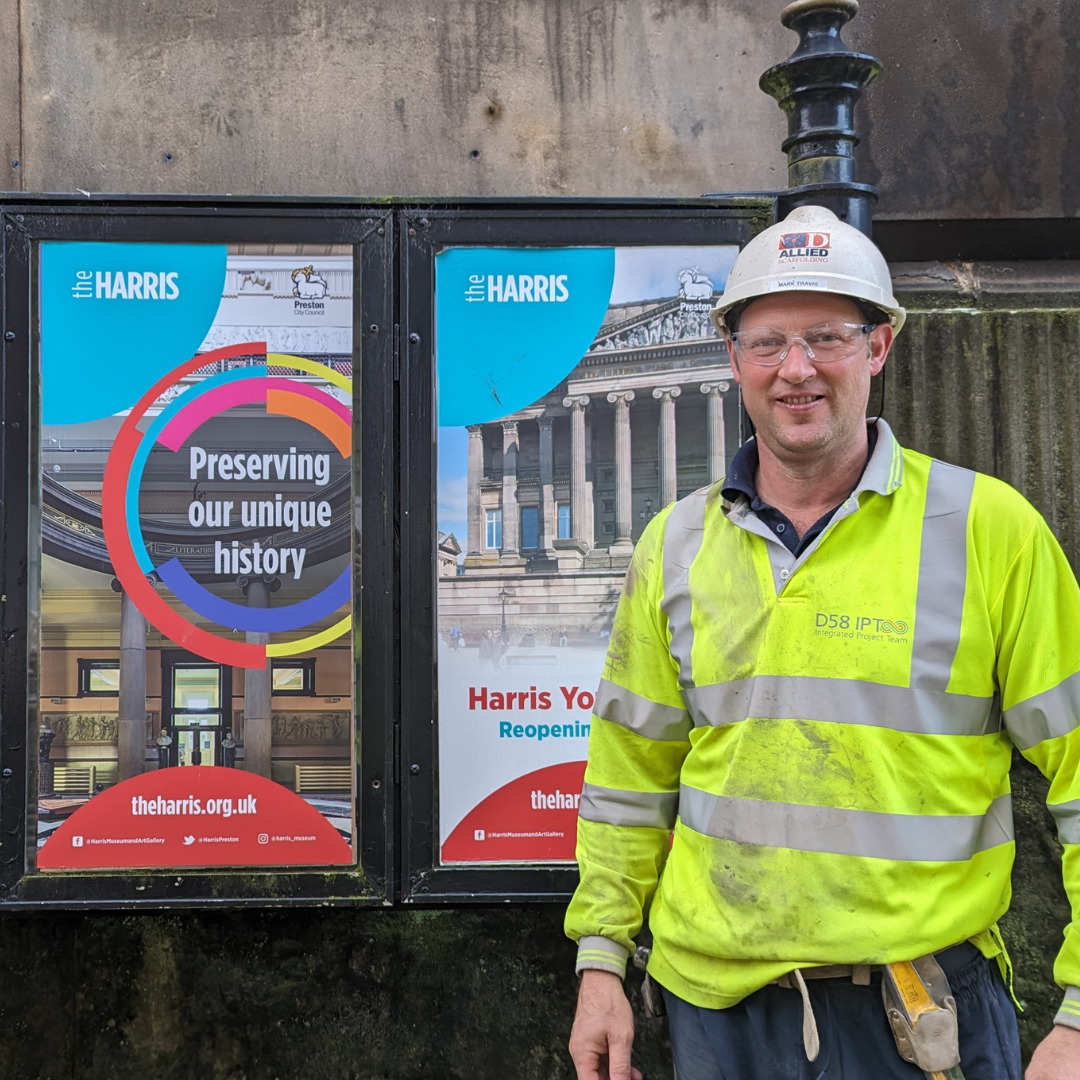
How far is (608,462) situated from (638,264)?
602 mm

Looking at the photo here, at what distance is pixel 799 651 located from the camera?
1813mm

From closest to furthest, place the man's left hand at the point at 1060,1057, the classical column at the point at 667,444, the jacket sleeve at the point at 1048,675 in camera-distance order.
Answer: the man's left hand at the point at 1060,1057 < the jacket sleeve at the point at 1048,675 < the classical column at the point at 667,444

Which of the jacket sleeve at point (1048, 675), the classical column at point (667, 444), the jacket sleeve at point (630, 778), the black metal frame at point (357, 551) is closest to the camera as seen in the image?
the jacket sleeve at point (1048, 675)

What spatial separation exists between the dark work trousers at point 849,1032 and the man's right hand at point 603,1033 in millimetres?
155

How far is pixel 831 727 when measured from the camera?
5.83 ft

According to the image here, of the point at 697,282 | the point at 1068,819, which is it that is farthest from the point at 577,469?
the point at 1068,819

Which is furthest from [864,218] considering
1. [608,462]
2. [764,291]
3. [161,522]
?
[161,522]

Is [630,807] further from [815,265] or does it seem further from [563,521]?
[563,521]

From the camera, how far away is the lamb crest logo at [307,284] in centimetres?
314

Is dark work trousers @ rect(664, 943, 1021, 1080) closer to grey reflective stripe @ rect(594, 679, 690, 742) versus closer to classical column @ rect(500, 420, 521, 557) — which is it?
grey reflective stripe @ rect(594, 679, 690, 742)

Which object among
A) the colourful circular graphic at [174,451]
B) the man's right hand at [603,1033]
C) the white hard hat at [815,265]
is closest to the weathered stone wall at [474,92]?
the colourful circular graphic at [174,451]

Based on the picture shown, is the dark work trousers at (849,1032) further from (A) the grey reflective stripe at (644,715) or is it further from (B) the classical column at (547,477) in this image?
(B) the classical column at (547,477)

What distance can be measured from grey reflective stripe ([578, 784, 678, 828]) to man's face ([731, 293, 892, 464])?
0.71m

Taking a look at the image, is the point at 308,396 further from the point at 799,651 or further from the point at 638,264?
the point at 799,651
